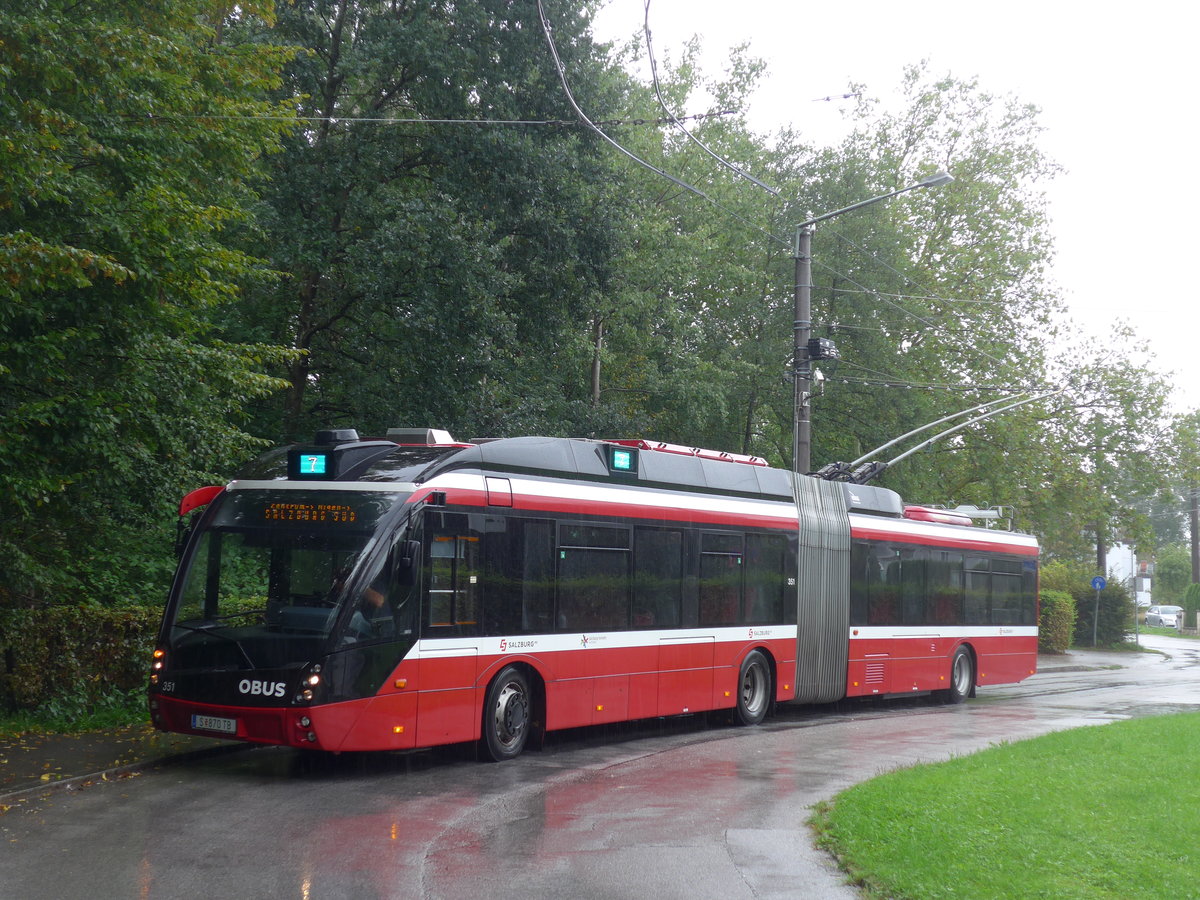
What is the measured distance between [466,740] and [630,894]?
4.76 metres

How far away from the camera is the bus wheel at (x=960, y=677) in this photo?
70.2 ft

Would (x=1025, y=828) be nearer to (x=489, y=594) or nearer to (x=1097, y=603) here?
(x=489, y=594)

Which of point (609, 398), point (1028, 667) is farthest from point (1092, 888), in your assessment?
point (609, 398)

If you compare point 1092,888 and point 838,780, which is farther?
point 838,780

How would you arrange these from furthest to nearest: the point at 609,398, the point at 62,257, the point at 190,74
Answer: the point at 609,398 → the point at 190,74 → the point at 62,257

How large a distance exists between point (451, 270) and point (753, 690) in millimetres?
9589

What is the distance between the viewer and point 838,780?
1129cm

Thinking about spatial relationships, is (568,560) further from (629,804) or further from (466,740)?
(629,804)

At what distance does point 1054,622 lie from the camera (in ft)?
141

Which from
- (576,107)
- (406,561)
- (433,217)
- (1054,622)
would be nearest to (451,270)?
(433,217)

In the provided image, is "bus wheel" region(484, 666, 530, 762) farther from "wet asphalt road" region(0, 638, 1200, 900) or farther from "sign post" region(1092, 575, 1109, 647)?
"sign post" region(1092, 575, 1109, 647)

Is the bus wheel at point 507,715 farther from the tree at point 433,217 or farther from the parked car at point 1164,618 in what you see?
the parked car at point 1164,618

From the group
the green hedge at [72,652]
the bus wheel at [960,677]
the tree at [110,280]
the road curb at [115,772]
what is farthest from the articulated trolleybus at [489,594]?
the bus wheel at [960,677]

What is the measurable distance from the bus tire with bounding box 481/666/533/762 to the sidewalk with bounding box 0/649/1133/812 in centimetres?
257
